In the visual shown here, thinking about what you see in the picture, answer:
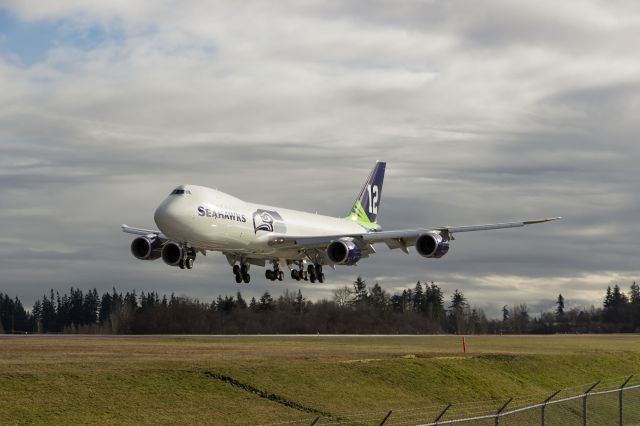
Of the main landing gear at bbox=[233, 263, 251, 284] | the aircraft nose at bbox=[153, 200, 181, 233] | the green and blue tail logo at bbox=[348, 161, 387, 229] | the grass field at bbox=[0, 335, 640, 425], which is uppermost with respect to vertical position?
the green and blue tail logo at bbox=[348, 161, 387, 229]

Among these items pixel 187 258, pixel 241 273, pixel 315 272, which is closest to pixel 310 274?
pixel 315 272

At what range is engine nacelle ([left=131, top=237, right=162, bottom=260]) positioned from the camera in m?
75.8

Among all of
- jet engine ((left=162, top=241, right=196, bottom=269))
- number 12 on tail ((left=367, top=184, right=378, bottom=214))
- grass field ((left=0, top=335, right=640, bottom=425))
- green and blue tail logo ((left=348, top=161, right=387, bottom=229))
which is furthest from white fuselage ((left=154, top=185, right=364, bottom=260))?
number 12 on tail ((left=367, top=184, right=378, bottom=214))

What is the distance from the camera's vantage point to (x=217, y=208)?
219 ft

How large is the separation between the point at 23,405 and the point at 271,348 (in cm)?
2678

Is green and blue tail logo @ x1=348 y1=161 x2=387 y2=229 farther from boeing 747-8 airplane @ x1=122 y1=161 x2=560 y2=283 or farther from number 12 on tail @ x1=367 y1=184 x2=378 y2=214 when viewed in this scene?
boeing 747-8 airplane @ x1=122 y1=161 x2=560 y2=283

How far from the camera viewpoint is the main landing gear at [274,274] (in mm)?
82125

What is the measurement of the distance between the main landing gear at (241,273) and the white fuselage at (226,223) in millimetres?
1623

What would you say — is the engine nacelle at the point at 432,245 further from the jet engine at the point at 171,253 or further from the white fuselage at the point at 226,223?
the jet engine at the point at 171,253

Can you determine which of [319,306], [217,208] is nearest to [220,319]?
[319,306]

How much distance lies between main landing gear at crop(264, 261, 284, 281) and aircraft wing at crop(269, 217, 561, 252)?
5480 millimetres

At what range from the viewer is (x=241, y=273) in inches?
3051

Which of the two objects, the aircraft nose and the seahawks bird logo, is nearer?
the aircraft nose

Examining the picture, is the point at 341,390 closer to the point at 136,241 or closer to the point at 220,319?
the point at 136,241
